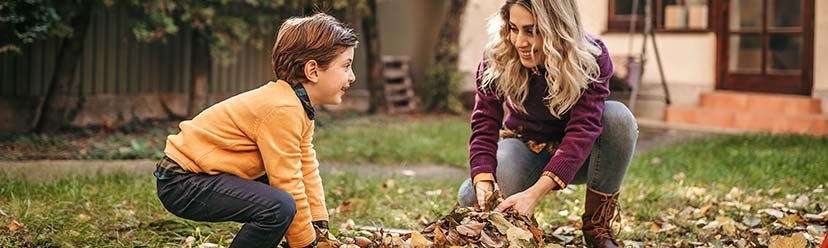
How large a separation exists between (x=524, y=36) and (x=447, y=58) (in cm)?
807

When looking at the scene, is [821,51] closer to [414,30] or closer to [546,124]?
[414,30]

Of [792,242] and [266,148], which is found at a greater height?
[266,148]

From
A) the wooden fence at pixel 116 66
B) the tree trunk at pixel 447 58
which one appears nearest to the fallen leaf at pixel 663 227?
the wooden fence at pixel 116 66

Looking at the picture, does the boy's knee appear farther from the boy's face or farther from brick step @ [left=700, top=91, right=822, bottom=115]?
brick step @ [left=700, top=91, right=822, bottom=115]

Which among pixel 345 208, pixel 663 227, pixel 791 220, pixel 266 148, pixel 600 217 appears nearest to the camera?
pixel 266 148

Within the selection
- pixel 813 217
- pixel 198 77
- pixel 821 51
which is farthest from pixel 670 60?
pixel 813 217

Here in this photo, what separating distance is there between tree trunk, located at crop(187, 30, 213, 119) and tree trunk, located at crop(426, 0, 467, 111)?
3115 mm

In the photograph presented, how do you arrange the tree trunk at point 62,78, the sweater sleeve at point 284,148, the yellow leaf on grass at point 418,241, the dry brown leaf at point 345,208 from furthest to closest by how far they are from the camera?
the tree trunk at point 62,78 < the dry brown leaf at point 345,208 < the yellow leaf on grass at point 418,241 < the sweater sleeve at point 284,148

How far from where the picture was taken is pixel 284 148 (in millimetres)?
2961

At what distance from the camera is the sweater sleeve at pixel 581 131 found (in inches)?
141

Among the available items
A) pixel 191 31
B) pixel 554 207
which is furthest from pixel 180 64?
pixel 554 207

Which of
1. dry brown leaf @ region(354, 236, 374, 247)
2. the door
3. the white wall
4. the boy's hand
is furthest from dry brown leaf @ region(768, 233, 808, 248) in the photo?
the white wall

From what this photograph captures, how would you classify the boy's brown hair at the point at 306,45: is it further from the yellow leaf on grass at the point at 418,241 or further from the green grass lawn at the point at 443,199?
the green grass lawn at the point at 443,199

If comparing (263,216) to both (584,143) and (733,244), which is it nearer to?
(584,143)
